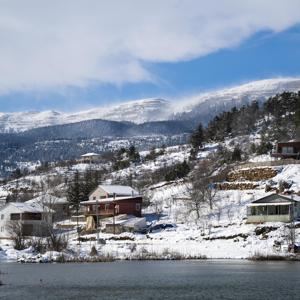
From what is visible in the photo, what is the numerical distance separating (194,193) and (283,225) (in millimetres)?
16179

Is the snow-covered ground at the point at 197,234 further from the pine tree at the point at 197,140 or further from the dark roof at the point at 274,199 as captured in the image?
the pine tree at the point at 197,140

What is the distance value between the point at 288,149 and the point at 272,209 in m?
26.2

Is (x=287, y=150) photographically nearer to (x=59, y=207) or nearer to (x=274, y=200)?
(x=274, y=200)

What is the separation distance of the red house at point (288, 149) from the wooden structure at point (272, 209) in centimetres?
2354

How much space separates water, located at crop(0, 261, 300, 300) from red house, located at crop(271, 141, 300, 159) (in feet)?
147

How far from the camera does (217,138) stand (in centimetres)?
12669

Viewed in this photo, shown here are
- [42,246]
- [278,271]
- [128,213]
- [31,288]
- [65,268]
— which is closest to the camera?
[31,288]

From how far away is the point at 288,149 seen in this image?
92500mm

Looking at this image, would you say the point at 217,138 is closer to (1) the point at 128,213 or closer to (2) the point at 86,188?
(2) the point at 86,188

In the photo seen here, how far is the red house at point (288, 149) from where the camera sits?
91750mm

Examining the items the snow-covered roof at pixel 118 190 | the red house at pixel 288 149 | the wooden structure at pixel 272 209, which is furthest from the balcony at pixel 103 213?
the red house at pixel 288 149

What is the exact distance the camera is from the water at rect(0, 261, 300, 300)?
3100cm

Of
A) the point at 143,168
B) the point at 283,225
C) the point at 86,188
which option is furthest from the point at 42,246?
the point at 143,168

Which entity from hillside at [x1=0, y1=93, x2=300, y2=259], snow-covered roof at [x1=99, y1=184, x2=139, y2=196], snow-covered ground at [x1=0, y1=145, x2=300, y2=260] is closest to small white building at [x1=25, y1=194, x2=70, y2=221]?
hillside at [x1=0, y1=93, x2=300, y2=259]
